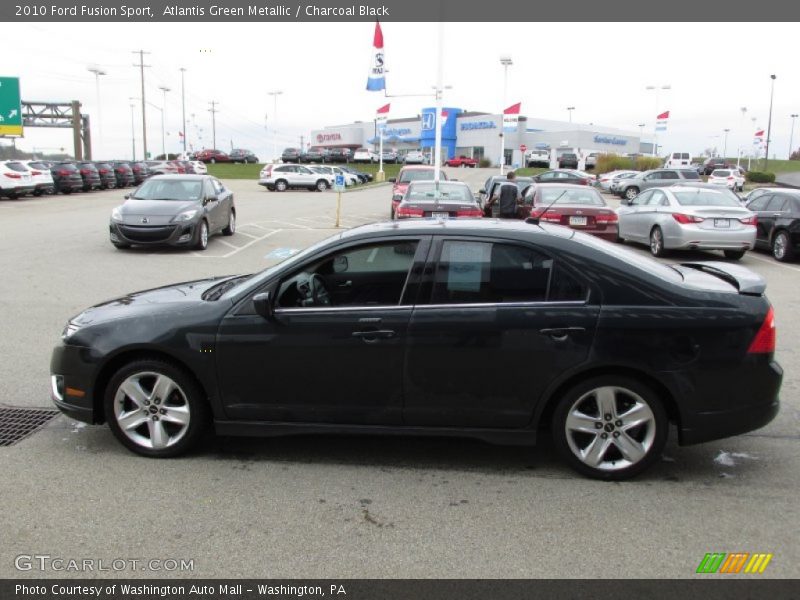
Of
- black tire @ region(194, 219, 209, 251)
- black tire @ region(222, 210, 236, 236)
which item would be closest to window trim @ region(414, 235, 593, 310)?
black tire @ region(194, 219, 209, 251)

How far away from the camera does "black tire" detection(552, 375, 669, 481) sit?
4180 mm

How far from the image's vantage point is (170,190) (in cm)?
1545

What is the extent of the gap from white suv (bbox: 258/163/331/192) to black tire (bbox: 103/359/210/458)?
1545 inches

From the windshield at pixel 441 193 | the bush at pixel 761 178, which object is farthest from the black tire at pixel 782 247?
the bush at pixel 761 178

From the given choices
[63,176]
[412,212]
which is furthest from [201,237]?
[63,176]

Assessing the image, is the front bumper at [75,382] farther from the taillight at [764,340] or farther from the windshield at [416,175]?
the windshield at [416,175]

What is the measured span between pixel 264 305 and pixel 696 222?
39.3ft

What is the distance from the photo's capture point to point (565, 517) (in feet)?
12.6

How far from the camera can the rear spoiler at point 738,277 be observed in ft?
14.5

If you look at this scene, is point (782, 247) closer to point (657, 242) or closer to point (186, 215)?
point (657, 242)

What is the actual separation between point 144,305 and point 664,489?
3573 millimetres
